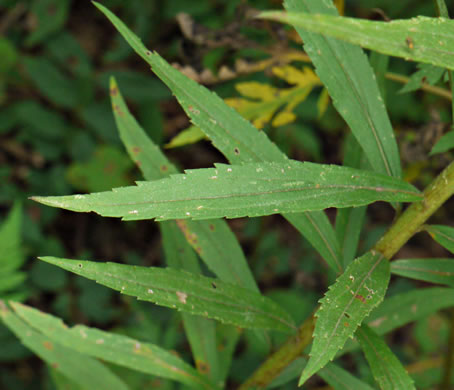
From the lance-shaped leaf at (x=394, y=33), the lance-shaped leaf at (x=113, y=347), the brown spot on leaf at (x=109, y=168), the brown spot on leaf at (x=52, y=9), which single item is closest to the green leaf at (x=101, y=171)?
the brown spot on leaf at (x=109, y=168)

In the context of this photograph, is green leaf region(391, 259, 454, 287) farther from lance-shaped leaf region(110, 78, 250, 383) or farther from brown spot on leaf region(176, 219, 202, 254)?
brown spot on leaf region(176, 219, 202, 254)

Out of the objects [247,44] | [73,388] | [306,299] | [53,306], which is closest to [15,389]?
[53,306]

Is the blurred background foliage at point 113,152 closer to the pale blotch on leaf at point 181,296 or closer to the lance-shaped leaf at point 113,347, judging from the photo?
the lance-shaped leaf at point 113,347

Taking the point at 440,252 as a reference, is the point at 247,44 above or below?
above

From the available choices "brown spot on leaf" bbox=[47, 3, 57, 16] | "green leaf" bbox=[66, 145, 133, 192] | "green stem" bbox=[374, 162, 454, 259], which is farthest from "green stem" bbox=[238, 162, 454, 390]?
"brown spot on leaf" bbox=[47, 3, 57, 16]

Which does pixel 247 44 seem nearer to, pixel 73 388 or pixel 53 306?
pixel 73 388

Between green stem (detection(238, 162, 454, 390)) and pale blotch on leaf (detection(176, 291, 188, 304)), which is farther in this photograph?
pale blotch on leaf (detection(176, 291, 188, 304))
